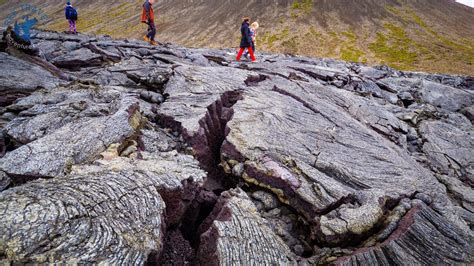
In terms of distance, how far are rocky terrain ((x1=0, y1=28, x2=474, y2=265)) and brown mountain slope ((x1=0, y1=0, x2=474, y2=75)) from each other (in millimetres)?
75314

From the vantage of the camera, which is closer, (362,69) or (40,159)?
(40,159)

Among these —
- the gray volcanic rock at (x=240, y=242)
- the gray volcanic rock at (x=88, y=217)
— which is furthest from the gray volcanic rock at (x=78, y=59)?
the gray volcanic rock at (x=240, y=242)

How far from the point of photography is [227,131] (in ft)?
43.2

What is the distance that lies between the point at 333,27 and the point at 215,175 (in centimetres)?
11867

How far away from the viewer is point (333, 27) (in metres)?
115

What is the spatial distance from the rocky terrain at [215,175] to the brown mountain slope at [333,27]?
247ft

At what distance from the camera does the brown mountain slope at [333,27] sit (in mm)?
95981

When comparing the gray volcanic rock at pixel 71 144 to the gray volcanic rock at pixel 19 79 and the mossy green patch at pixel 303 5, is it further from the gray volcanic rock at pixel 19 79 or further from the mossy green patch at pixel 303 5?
the mossy green patch at pixel 303 5

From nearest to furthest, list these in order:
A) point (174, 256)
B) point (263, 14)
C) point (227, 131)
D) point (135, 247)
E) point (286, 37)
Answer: point (135, 247)
point (174, 256)
point (227, 131)
point (286, 37)
point (263, 14)

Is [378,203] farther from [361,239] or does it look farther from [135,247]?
[135,247]

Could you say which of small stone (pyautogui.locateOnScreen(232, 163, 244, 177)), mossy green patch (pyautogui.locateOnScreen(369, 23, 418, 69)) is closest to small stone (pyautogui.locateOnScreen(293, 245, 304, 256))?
small stone (pyautogui.locateOnScreen(232, 163, 244, 177))

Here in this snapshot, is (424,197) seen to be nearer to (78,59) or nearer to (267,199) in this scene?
(267,199)

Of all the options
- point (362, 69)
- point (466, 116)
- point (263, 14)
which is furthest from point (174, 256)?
point (263, 14)

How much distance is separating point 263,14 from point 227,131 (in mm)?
125308
